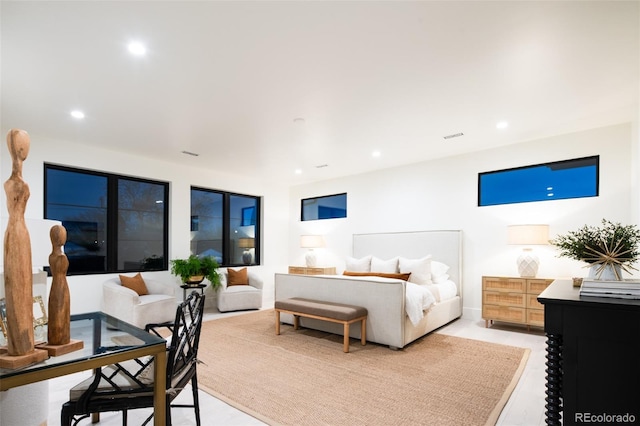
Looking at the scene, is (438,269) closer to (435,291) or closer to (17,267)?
(435,291)

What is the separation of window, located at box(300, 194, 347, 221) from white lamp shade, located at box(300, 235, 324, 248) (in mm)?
591

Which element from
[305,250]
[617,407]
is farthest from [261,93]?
[305,250]

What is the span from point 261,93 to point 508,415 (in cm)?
333

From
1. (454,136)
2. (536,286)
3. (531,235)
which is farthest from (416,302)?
(454,136)

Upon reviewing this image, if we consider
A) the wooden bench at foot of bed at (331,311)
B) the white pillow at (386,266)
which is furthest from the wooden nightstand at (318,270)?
the wooden bench at foot of bed at (331,311)

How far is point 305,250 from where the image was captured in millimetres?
7797

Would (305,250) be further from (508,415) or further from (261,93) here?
(508,415)

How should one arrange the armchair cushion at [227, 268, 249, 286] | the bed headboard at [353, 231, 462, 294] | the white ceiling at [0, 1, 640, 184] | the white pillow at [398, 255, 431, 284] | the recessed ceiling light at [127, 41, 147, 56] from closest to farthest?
the white ceiling at [0, 1, 640, 184] < the recessed ceiling light at [127, 41, 147, 56] < the white pillow at [398, 255, 431, 284] < the bed headboard at [353, 231, 462, 294] < the armchair cushion at [227, 268, 249, 286]

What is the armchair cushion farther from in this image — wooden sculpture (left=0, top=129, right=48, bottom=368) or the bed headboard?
wooden sculpture (left=0, top=129, right=48, bottom=368)

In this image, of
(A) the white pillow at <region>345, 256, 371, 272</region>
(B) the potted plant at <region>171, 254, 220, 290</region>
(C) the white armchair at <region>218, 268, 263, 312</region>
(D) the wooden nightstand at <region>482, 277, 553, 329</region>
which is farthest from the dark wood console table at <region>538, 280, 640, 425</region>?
(B) the potted plant at <region>171, 254, 220, 290</region>

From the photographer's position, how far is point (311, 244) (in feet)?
23.6

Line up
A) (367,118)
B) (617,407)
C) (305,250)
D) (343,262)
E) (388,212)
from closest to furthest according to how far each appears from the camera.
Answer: (617,407)
(367,118)
(388,212)
(343,262)
(305,250)

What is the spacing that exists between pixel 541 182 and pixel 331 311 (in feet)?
11.9

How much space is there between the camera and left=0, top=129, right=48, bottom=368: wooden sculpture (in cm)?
115
